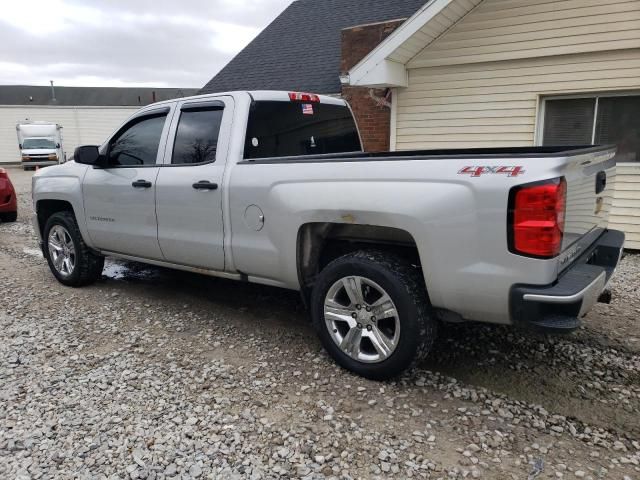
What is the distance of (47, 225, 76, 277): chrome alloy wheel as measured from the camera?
18.4 feet

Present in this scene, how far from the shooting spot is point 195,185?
4.11 meters

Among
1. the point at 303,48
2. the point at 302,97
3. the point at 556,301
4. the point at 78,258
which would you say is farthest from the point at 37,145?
the point at 556,301

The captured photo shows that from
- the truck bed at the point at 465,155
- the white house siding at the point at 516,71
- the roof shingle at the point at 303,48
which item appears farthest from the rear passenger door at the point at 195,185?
the roof shingle at the point at 303,48

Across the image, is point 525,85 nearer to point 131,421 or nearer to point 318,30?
point 131,421

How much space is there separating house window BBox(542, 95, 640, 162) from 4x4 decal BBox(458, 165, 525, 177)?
18.9ft

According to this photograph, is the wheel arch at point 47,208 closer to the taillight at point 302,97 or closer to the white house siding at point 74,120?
the taillight at point 302,97

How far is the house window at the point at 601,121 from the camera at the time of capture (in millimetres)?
7324

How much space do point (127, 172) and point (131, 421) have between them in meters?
2.55

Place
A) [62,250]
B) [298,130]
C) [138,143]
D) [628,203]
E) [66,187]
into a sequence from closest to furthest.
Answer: [298,130] < [138,143] < [66,187] < [62,250] < [628,203]

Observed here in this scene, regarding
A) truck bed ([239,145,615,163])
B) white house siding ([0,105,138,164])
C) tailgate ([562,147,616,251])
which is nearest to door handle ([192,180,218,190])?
truck bed ([239,145,615,163])

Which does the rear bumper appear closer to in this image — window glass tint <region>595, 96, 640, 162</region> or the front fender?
the front fender

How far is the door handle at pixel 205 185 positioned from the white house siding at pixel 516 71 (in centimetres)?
570

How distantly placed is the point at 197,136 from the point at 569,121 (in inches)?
234

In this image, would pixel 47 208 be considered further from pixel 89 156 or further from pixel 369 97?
pixel 369 97
